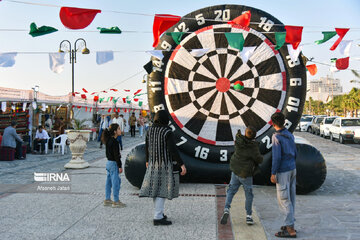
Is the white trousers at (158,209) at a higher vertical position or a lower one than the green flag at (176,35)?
lower

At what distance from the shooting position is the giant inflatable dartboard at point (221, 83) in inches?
264

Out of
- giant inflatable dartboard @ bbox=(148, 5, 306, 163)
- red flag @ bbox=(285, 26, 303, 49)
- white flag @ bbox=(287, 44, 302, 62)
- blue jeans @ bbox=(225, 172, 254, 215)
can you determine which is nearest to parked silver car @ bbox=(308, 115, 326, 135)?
giant inflatable dartboard @ bbox=(148, 5, 306, 163)

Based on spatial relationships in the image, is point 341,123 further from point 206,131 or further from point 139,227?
point 139,227

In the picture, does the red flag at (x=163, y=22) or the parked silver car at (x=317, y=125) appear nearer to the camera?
the red flag at (x=163, y=22)

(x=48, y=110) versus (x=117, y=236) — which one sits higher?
(x=48, y=110)

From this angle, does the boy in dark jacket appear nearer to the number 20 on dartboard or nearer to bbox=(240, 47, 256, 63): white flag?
the number 20 on dartboard

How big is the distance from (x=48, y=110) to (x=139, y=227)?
16.6 meters

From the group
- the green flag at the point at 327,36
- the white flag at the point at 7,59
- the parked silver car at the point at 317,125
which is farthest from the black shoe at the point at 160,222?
the parked silver car at the point at 317,125

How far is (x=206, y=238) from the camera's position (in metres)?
3.90

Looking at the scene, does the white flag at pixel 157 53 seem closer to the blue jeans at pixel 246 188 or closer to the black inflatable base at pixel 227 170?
the black inflatable base at pixel 227 170

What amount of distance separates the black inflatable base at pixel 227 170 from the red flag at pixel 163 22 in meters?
2.28

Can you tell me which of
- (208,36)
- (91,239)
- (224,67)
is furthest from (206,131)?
(91,239)

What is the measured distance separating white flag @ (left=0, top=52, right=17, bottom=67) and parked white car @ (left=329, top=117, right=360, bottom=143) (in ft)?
58.5

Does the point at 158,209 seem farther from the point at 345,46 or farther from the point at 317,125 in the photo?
the point at 317,125
